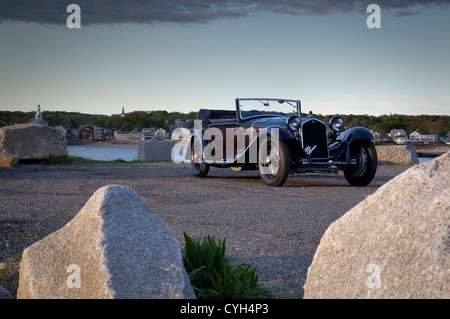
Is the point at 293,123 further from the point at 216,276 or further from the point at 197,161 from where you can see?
the point at 216,276

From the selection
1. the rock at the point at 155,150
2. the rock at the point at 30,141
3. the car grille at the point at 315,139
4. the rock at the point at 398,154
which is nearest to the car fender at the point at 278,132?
the car grille at the point at 315,139

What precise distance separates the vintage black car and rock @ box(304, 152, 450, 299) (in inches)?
279

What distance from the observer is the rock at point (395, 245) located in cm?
225

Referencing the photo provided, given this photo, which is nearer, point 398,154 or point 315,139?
point 315,139

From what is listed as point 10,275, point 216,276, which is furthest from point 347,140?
point 10,275

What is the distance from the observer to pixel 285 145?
988cm

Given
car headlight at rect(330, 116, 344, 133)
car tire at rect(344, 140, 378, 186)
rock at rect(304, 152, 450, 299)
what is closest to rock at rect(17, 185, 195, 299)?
rock at rect(304, 152, 450, 299)

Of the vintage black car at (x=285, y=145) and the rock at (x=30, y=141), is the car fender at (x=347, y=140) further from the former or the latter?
the rock at (x=30, y=141)

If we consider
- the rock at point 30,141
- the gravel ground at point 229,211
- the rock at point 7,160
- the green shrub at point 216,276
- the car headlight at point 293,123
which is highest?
the car headlight at point 293,123

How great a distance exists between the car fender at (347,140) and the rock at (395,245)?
26.1ft

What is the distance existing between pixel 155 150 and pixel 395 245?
1846 cm

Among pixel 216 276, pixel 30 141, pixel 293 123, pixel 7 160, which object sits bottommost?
pixel 216 276
